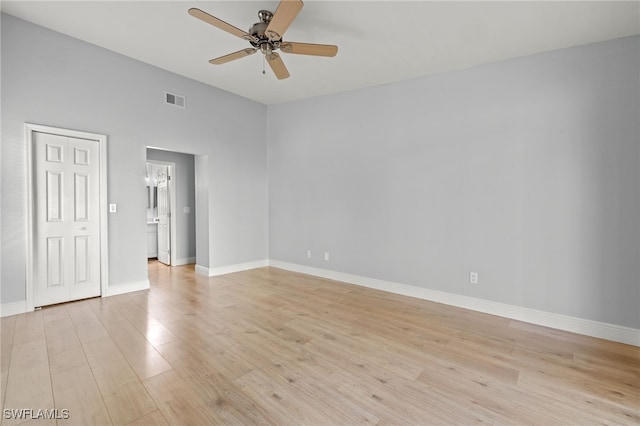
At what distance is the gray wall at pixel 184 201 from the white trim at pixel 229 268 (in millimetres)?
1038

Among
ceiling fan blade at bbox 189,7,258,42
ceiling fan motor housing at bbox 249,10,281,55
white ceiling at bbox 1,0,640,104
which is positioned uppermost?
white ceiling at bbox 1,0,640,104

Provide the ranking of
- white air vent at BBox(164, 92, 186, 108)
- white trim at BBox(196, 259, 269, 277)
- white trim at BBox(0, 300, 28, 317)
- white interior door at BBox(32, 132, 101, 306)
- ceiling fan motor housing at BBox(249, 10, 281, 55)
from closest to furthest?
1. ceiling fan motor housing at BBox(249, 10, 281, 55)
2. white trim at BBox(0, 300, 28, 317)
3. white interior door at BBox(32, 132, 101, 306)
4. white air vent at BBox(164, 92, 186, 108)
5. white trim at BBox(196, 259, 269, 277)

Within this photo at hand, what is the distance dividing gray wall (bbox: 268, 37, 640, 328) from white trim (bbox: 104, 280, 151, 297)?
2.83 meters

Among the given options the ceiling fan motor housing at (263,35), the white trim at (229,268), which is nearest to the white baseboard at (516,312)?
the white trim at (229,268)

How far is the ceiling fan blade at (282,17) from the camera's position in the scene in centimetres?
209

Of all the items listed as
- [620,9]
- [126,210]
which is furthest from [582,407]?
[126,210]

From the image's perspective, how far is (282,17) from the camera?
2.28 meters

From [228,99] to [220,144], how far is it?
0.86 metres

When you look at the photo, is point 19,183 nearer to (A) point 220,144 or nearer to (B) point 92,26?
(B) point 92,26

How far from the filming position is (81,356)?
94.8 inches

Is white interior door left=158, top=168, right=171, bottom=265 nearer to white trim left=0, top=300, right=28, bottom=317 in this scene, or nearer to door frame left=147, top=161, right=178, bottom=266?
door frame left=147, top=161, right=178, bottom=266

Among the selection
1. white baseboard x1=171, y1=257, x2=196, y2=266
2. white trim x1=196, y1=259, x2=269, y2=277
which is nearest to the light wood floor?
white trim x1=196, y1=259, x2=269, y2=277

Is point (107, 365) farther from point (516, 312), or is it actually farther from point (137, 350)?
point (516, 312)

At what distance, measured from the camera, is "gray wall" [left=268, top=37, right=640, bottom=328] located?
2.91m
